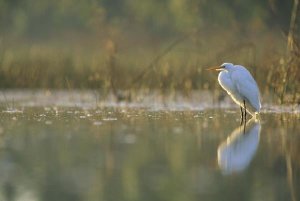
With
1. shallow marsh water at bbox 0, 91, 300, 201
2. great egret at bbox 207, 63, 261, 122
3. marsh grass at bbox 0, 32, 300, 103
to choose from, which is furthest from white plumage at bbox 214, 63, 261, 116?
marsh grass at bbox 0, 32, 300, 103

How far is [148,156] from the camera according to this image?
25.3ft

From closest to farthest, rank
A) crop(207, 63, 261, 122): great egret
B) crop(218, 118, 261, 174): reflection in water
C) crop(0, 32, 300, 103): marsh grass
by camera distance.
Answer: crop(218, 118, 261, 174): reflection in water < crop(207, 63, 261, 122): great egret < crop(0, 32, 300, 103): marsh grass

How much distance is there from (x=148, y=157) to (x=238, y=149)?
0.98 meters

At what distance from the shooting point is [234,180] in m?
6.44

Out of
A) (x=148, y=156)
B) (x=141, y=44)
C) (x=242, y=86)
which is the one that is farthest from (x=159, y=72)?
(x=141, y=44)

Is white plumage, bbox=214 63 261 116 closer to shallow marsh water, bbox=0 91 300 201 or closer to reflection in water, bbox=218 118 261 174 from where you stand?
shallow marsh water, bbox=0 91 300 201

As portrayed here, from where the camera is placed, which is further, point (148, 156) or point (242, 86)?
point (242, 86)

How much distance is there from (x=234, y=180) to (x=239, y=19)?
24430 mm

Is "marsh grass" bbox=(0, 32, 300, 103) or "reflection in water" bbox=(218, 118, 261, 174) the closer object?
"reflection in water" bbox=(218, 118, 261, 174)

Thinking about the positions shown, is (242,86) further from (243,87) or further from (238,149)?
(238,149)

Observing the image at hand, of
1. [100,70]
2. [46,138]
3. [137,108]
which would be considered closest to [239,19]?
[100,70]

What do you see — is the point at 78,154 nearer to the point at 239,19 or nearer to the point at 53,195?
the point at 53,195

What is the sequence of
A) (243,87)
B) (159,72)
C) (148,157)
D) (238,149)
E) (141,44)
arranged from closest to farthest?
(148,157) → (238,149) → (243,87) → (159,72) → (141,44)

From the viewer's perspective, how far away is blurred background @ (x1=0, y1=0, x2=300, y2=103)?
46.5ft
